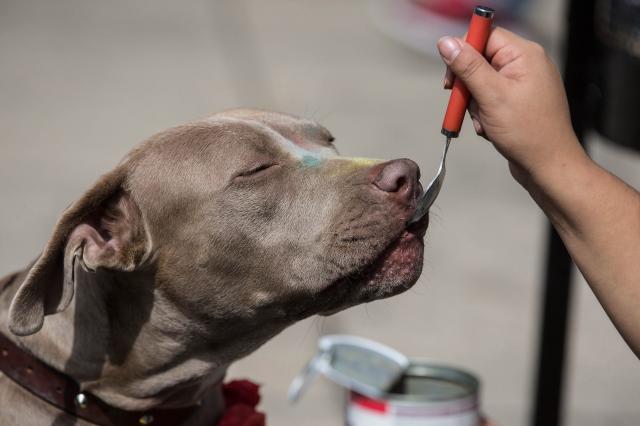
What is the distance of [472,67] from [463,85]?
0.09 meters

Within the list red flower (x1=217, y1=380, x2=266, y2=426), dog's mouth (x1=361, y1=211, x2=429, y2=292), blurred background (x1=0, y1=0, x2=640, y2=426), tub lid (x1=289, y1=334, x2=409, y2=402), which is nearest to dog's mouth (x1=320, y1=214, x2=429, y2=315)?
dog's mouth (x1=361, y1=211, x2=429, y2=292)

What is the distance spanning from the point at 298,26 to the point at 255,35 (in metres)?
0.59

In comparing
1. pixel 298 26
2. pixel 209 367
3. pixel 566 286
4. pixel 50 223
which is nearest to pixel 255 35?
pixel 298 26

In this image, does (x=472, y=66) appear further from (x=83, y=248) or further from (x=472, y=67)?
(x=83, y=248)

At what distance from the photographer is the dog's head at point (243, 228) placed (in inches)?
108

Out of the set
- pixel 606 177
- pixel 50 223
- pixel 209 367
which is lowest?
pixel 50 223

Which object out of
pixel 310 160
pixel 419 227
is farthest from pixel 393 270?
pixel 310 160

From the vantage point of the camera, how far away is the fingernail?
2428 mm

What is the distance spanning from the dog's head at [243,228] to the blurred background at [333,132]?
1.08m

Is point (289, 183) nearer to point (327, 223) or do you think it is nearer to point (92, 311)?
point (327, 223)

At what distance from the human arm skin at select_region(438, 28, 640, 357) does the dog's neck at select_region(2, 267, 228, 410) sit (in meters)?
0.97

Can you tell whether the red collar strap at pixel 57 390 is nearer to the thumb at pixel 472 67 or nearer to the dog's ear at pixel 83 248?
the dog's ear at pixel 83 248

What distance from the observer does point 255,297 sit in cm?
288

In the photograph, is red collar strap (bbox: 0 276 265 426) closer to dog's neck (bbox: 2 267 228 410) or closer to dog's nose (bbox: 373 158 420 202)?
dog's neck (bbox: 2 267 228 410)
